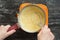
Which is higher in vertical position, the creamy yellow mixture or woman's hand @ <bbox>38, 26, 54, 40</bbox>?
the creamy yellow mixture

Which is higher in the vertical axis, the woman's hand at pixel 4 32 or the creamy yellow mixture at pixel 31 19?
the creamy yellow mixture at pixel 31 19

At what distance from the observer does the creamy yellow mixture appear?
58cm

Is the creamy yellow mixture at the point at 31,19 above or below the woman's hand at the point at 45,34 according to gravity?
above

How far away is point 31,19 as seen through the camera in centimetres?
58

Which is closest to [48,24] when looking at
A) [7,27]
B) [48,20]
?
[48,20]

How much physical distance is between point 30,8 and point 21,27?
2.8 inches

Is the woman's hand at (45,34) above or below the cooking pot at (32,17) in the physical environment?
below

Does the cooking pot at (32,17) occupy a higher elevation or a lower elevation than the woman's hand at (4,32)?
higher

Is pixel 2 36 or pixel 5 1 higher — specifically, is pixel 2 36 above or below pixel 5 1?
below

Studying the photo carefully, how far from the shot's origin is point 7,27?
592 mm

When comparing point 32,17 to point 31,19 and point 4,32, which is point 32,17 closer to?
point 31,19

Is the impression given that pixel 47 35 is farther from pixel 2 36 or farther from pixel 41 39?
pixel 2 36

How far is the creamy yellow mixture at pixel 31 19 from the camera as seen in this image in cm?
58

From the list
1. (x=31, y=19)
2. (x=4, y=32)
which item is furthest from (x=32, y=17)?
(x=4, y=32)
